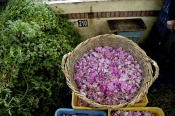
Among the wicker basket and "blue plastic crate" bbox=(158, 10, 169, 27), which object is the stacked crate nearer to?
"blue plastic crate" bbox=(158, 10, 169, 27)

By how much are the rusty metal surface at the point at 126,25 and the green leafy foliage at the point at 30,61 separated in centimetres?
83

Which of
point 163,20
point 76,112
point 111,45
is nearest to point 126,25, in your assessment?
point 163,20

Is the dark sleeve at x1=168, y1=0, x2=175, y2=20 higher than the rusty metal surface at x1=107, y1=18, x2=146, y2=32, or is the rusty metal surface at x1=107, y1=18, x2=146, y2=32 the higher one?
the dark sleeve at x1=168, y1=0, x2=175, y2=20

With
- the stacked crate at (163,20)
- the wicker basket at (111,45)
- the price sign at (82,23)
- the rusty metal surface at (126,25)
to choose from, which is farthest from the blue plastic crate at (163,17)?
the price sign at (82,23)

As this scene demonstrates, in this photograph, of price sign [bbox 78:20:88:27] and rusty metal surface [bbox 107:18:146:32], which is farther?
price sign [bbox 78:20:88:27]

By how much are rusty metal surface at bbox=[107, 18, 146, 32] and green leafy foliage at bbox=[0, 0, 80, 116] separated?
83cm

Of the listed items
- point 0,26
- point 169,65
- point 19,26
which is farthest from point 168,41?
point 0,26

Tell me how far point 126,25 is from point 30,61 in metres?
1.70

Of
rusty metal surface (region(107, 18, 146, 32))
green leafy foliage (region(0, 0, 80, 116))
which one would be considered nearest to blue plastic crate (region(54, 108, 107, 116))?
green leafy foliage (region(0, 0, 80, 116))

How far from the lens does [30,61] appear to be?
227 cm

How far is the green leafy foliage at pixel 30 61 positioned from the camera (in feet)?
7.11

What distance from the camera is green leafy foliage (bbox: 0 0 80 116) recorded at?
2168 mm

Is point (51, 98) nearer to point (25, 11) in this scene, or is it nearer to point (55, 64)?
point (55, 64)

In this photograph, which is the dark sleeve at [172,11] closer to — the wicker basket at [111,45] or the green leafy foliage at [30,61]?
the wicker basket at [111,45]
